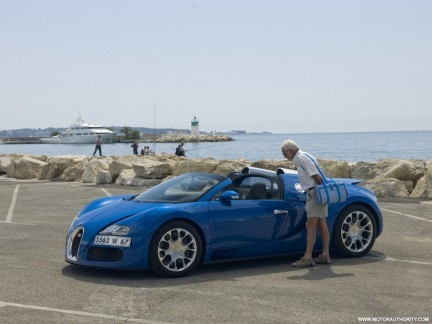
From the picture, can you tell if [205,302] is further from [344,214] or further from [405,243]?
[405,243]

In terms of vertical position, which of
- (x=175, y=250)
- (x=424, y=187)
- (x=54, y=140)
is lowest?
(x=54, y=140)

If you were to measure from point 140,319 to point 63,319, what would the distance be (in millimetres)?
644

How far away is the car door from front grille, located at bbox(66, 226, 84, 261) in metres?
1.48

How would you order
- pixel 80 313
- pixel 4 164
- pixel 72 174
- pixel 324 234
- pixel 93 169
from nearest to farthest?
1. pixel 80 313
2. pixel 324 234
3. pixel 93 169
4. pixel 72 174
5. pixel 4 164

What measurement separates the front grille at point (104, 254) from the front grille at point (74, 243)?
0.23 meters

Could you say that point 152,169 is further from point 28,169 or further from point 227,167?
point 28,169

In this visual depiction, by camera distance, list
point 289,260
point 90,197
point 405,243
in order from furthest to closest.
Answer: point 90,197
point 405,243
point 289,260

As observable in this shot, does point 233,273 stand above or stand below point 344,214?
below

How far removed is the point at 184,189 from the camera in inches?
323

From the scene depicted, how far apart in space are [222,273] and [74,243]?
172cm

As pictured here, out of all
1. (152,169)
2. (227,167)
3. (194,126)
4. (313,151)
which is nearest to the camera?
(227,167)

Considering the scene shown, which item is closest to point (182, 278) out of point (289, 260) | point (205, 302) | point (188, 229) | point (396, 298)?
point (188, 229)

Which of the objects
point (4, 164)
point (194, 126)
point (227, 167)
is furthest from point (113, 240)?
point (194, 126)

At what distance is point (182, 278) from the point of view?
7.38m
